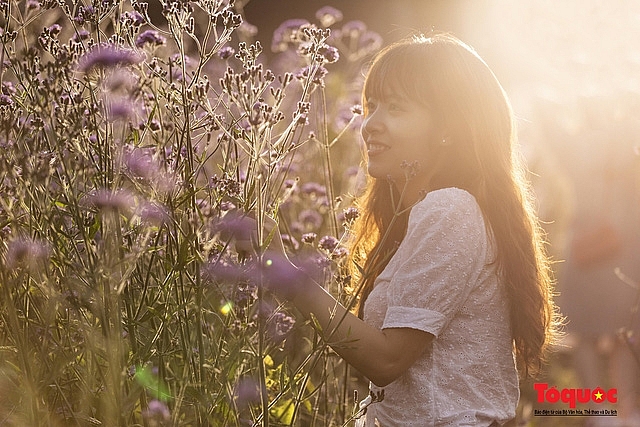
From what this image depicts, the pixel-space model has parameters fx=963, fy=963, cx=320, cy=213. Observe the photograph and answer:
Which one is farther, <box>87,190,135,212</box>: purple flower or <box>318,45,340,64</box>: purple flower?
<box>318,45,340,64</box>: purple flower

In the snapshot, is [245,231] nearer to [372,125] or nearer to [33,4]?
[372,125]

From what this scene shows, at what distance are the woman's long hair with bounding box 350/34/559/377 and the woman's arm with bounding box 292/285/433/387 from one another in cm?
28

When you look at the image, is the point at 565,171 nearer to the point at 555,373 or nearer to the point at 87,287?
the point at 555,373

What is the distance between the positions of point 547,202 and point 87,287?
2751mm

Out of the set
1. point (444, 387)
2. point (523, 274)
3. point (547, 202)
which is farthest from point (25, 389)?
point (547, 202)

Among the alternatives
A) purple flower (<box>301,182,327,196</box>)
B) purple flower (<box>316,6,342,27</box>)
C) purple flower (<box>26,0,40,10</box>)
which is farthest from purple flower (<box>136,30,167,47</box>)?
purple flower (<box>301,182,327,196</box>)

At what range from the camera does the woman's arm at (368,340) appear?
188 cm

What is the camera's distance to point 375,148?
2248mm

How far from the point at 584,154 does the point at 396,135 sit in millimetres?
1935

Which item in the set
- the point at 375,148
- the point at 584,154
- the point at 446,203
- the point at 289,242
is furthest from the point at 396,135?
the point at 584,154

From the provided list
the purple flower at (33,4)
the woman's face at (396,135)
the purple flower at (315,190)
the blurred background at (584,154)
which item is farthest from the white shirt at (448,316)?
the purple flower at (33,4)

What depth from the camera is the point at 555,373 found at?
3.81m

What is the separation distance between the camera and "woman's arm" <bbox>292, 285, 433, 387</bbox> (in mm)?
1881

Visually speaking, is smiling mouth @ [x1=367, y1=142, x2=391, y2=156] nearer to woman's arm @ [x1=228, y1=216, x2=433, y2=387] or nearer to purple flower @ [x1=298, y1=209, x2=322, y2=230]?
woman's arm @ [x1=228, y1=216, x2=433, y2=387]
